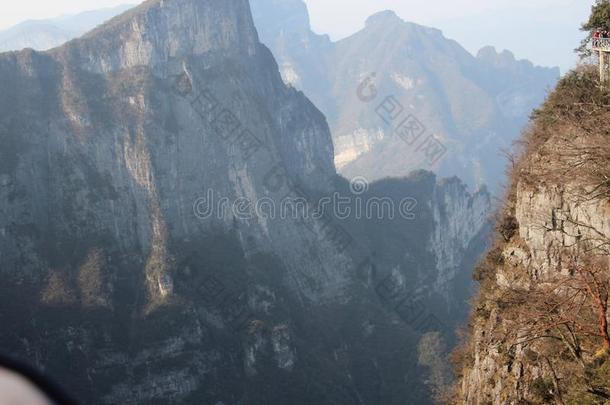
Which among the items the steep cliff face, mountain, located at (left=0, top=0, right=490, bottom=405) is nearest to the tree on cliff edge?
the steep cliff face

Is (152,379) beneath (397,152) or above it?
beneath

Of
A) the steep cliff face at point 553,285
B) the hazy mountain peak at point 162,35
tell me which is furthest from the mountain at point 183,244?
the steep cliff face at point 553,285

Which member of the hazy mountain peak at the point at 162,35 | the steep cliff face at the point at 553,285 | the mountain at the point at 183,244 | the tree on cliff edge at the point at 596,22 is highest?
the hazy mountain peak at the point at 162,35

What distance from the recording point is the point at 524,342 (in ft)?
47.1

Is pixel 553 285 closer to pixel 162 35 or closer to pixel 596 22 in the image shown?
pixel 596 22

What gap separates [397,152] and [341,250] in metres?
109

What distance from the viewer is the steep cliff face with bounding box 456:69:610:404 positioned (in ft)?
41.0

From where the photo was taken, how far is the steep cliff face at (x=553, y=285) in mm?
12500

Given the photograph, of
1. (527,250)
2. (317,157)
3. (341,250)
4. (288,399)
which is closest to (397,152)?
(317,157)

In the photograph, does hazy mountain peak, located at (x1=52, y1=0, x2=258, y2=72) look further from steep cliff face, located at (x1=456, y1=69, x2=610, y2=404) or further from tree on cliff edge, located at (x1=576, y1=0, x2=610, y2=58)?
steep cliff face, located at (x1=456, y1=69, x2=610, y2=404)

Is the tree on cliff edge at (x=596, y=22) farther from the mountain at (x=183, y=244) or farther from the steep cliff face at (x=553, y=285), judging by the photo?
the mountain at (x=183, y=244)

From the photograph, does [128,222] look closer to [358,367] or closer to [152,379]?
Result: [152,379]

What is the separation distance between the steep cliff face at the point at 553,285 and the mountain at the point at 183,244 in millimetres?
45101

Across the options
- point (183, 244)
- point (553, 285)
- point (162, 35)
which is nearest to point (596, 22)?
point (553, 285)
